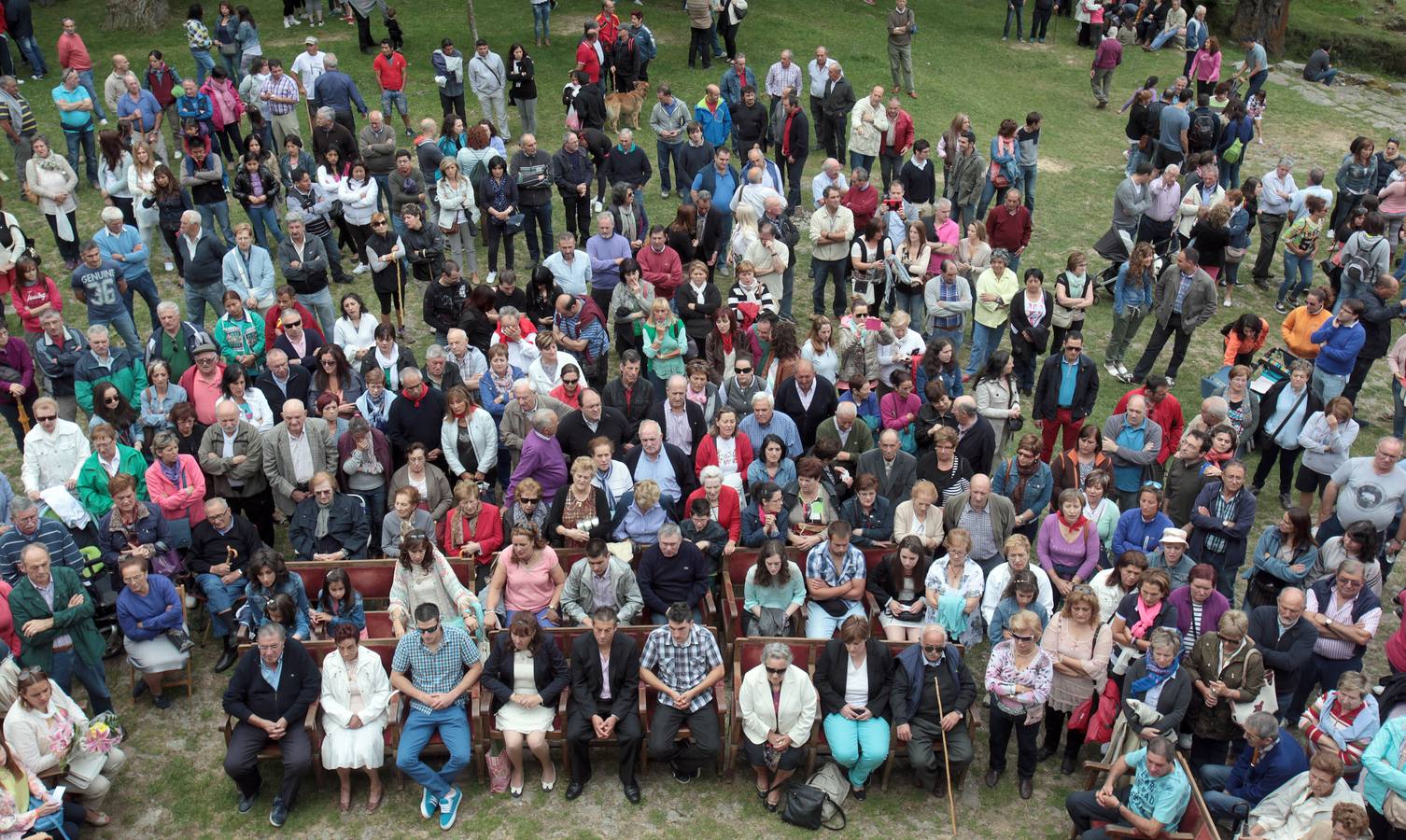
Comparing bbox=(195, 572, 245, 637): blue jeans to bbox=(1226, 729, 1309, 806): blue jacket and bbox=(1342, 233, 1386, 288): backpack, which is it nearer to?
bbox=(1226, 729, 1309, 806): blue jacket

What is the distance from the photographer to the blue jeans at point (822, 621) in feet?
29.6

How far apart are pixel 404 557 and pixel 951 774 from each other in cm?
425

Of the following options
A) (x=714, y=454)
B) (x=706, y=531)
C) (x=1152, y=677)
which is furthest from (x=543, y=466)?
(x=1152, y=677)

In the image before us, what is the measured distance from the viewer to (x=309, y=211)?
13.6m

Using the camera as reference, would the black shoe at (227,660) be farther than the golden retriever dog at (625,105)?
No

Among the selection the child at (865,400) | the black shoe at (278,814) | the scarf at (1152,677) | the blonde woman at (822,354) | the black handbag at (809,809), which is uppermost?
the blonde woman at (822,354)

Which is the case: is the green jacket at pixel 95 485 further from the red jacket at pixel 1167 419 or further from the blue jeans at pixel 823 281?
the red jacket at pixel 1167 419

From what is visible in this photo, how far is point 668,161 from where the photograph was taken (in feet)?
55.5

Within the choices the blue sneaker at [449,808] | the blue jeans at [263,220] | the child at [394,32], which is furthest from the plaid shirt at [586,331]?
the child at [394,32]

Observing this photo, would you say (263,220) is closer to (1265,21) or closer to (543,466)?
(543,466)

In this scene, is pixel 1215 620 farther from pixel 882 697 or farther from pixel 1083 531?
pixel 882 697

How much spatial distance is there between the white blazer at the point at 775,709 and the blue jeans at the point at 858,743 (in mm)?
181

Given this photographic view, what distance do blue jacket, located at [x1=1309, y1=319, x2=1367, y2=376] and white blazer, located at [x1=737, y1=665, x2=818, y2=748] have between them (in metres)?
7.03

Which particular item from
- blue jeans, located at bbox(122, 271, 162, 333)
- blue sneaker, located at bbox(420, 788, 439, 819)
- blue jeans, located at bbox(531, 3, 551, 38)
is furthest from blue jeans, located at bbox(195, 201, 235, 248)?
blue sneaker, located at bbox(420, 788, 439, 819)
